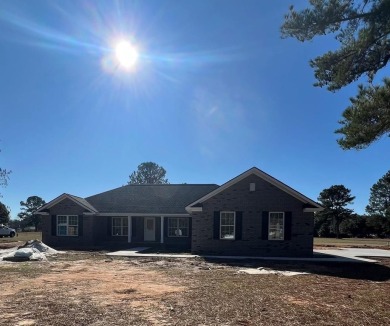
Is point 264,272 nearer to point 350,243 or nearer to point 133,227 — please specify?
point 133,227

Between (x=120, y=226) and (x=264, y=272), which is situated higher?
(x=264, y=272)

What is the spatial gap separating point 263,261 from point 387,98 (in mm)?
11288

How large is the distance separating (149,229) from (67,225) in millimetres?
6020

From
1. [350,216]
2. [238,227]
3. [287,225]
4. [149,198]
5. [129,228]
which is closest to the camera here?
[287,225]

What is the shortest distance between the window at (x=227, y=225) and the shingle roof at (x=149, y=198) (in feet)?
19.3

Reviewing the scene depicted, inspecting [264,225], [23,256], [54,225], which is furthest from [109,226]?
[264,225]

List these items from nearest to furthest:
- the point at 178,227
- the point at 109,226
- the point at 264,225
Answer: the point at 264,225 < the point at 178,227 < the point at 109,226

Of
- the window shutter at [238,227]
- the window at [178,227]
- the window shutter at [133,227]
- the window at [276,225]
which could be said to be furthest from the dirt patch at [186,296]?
the window shutter at [133,227]

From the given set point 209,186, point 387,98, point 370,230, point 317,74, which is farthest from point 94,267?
point 370,230

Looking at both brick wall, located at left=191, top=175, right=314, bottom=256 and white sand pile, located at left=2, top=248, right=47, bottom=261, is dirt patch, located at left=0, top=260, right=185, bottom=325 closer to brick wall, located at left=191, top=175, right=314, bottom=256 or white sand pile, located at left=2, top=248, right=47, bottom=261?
white sand pile, located at left=2, top=248, right=47, bottom=261

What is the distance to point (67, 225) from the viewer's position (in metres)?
29.2

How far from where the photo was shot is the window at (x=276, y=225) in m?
23.2

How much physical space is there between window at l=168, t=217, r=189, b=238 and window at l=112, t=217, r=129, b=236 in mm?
3393

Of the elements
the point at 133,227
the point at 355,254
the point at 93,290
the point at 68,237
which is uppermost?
the point at 93,290
